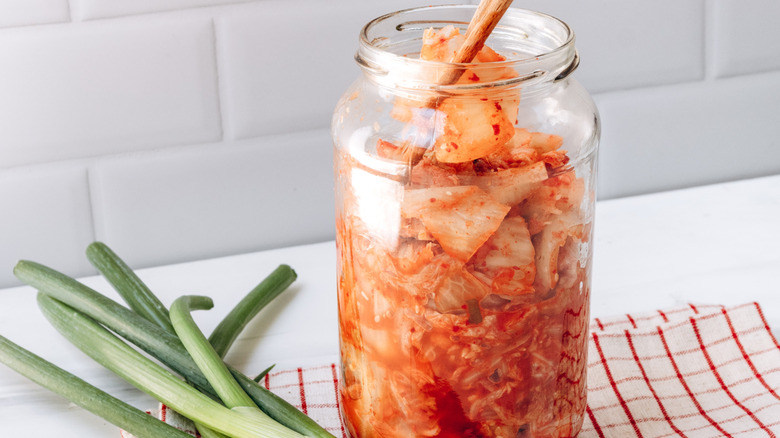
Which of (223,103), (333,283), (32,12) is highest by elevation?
(32,12)

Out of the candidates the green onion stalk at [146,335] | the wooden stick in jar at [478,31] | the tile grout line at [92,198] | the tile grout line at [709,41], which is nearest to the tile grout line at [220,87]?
the tile grout line at [92,198]

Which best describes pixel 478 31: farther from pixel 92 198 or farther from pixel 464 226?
pixel 92 198

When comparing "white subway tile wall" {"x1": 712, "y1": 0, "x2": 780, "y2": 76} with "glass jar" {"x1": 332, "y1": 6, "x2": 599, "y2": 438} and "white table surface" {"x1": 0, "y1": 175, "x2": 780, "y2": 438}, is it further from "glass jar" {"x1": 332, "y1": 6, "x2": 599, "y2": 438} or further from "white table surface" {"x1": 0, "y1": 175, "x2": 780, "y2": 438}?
"glass jar" {"x1": 332, "y1": 6, "x2": 599, "y2": 438}

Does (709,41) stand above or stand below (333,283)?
above

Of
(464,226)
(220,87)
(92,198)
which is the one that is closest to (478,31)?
(464,226)

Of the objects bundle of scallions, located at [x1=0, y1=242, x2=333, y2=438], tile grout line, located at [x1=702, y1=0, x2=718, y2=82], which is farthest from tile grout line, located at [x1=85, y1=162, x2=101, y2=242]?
tile grout line, located at [x1=702, y1=0, x2=718, y2=82]

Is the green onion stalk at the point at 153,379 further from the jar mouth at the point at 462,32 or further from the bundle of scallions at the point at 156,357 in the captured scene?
the jar mouth at the point at 462,32

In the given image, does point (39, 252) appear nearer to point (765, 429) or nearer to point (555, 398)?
point (555, 398)

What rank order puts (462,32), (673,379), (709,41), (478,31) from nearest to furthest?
(478,31) < (462,32) < (673,379) < (709,41)
